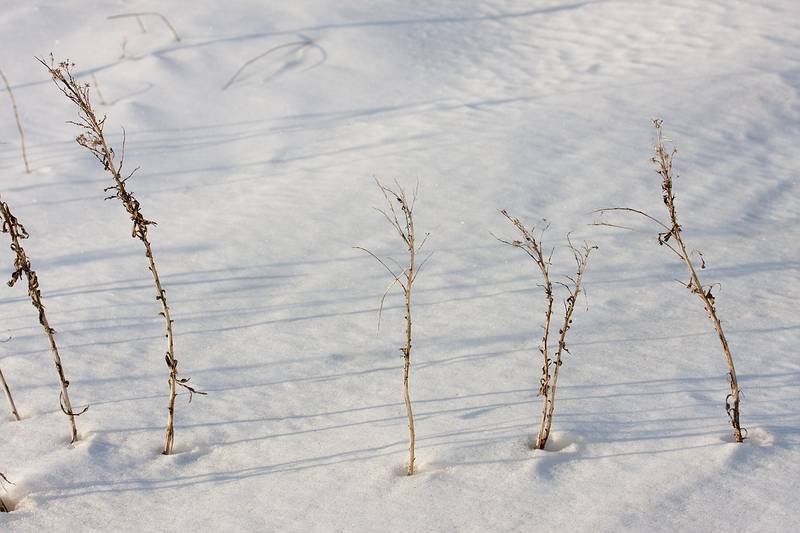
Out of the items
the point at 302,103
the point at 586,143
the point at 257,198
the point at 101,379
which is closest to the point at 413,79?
the point at 302,103

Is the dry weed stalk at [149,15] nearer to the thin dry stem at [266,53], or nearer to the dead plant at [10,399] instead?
the thin dry stem at [266,53]

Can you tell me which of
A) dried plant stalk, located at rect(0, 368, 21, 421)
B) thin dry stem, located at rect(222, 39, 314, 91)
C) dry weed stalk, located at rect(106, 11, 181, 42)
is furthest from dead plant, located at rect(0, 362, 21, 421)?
dry weed stalk, located at rect(106, 11, 181, 42)

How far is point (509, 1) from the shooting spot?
30.2 feet

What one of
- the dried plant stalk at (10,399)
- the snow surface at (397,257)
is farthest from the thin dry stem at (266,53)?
the dried plant stalk at (10,399)

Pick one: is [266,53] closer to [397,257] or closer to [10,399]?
[397,257]

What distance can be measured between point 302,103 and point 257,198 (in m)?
1.87

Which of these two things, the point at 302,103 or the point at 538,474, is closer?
the point at 538,474

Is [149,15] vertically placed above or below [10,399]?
above

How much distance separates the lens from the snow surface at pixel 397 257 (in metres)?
2.74

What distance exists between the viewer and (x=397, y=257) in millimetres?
4609

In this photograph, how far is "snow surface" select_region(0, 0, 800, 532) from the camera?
274 centimetres

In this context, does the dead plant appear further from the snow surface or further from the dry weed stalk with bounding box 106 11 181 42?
the dry weed stalk with bounding box 106 11 181 42

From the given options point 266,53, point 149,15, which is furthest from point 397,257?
point 149,15

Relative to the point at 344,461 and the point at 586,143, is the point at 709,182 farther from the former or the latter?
the point at 344,461
